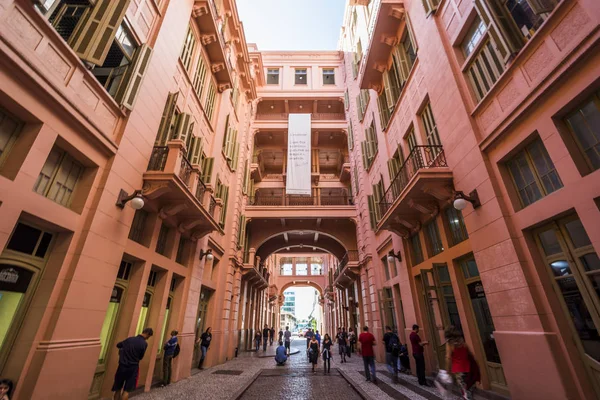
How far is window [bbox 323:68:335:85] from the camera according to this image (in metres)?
25.2

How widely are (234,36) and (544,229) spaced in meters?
17.5

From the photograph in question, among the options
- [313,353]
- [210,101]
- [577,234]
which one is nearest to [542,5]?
[577,234]

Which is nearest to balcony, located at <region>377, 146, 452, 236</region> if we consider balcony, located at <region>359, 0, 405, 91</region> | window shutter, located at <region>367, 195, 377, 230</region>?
window shutter, located at <region>367, 195, 377, 230</region>

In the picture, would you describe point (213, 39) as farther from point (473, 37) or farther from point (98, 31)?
point (473, 37)

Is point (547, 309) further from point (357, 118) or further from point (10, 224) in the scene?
point (357, 118)

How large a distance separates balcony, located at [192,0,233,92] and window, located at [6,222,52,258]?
995cm

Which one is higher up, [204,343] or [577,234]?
[577,234]

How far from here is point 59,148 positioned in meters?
5.18

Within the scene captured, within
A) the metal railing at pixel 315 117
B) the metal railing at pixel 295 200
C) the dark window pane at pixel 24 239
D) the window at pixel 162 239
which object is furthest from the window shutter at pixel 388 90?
the dark window pane at pixel 24 239

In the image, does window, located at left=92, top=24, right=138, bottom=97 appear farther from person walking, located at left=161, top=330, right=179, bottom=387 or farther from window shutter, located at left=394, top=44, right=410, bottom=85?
window shutter, located at left=394, top=44, right=410, bottom=85

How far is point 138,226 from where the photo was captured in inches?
301

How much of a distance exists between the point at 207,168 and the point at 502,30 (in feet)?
33.1

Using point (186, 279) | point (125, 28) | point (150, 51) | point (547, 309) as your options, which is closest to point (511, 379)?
Answer: point (547, 309)

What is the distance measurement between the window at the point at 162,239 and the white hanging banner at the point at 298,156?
34.4 feet
